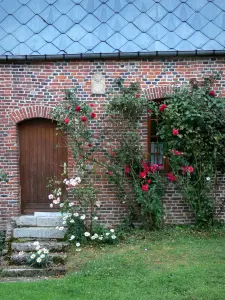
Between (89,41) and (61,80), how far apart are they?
1046 mm

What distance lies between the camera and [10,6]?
9.40m

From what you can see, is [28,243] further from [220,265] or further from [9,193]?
[220,265]

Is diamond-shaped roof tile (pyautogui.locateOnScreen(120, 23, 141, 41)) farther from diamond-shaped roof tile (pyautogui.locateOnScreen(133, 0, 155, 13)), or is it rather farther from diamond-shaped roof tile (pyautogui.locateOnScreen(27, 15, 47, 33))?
diamond-shaped roof tile (pyautogui.locateOnScreen(27, 15, 47, 33))

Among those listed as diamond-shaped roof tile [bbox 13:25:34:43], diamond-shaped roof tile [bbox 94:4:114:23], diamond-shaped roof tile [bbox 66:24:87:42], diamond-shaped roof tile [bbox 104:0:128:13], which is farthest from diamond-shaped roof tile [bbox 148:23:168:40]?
diamond-shaped roof tile [bbox 13:25:34:43]

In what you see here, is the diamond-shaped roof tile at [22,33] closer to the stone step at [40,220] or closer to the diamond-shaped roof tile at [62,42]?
the diamond-shaped roof tile at [62,42]

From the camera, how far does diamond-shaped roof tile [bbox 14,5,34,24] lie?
9320 mm

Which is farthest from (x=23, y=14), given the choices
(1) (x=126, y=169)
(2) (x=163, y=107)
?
(1) (x=126, y=169)

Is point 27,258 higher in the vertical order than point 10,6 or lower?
lower

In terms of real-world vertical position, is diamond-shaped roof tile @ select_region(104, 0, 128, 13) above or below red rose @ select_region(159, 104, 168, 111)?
above

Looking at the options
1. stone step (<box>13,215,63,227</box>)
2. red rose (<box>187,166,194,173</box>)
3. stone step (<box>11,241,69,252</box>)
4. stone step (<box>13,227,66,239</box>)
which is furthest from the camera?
stone step (<box>13,215,63,227</box>)

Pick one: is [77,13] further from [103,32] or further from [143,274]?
[143,274]

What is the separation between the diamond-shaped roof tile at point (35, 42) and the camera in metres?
9.07

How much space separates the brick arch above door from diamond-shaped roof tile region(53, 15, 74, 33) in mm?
1778

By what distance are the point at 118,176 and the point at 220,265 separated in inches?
114
